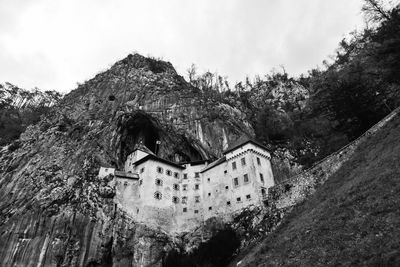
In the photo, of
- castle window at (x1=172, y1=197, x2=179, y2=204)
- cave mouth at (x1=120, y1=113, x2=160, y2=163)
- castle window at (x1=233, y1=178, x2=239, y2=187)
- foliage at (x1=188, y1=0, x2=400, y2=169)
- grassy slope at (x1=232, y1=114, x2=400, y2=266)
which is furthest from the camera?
cave mouth at (x1=120, y1=113, x2=160, y2=163)

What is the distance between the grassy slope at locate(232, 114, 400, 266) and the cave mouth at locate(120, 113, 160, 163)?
31.0 meters

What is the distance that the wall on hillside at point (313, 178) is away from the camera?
2788 cm

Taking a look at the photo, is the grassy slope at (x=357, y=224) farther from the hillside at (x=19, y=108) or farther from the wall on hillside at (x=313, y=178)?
the hillside at (x=19, y=108)

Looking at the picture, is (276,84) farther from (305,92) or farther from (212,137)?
(212,137)

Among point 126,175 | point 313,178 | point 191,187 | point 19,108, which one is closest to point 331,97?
point 313,178

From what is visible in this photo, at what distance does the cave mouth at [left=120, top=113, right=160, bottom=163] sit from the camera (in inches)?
1960

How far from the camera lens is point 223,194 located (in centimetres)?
4059

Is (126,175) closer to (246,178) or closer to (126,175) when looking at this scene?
(126,175)

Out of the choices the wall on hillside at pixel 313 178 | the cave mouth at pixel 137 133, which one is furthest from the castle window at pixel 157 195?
the wall on hillside at pixel 313 178

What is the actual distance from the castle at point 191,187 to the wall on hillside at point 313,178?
3520mm

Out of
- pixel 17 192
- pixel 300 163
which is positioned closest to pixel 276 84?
pixel 300 163

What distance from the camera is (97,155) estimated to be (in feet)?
150

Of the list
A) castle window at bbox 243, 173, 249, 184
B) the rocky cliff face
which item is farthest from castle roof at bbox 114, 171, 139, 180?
castle window at bbox 243, 173, 249, 184

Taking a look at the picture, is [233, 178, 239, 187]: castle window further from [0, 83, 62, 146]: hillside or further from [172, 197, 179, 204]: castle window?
[0, 83, 62, 146]: hillside
